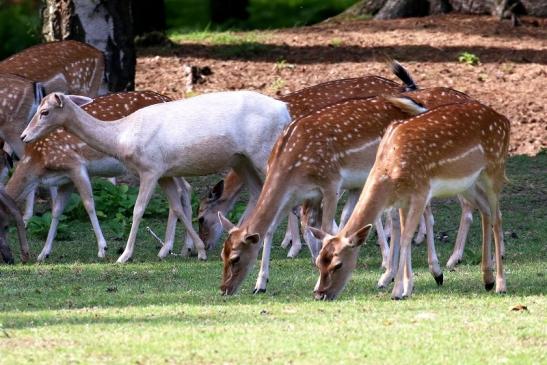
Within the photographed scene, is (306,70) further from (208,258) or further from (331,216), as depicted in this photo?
(331,216)

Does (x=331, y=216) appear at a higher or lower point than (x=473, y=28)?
higher

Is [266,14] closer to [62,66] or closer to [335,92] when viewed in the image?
[62,66]

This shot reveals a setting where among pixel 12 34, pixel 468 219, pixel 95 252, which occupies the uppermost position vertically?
pixel 468 219

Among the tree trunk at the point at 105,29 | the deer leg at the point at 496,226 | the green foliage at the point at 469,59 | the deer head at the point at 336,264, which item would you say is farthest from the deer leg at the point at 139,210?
the green foliage at the point at 469,59

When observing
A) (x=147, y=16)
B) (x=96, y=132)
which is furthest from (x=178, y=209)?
(x=147, y=16)

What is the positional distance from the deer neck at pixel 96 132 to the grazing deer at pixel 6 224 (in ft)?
2.68

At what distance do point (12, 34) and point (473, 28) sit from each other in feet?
25.3

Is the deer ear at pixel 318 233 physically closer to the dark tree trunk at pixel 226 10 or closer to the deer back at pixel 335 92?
the deer back at pixel 335 92

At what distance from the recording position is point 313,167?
1039 centimetres

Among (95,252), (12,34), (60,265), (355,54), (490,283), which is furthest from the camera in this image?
(12,34)

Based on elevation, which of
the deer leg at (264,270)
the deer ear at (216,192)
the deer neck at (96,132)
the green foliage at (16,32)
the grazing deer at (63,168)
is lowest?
the green foliage at (16,32)

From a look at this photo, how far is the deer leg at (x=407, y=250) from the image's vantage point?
9.27 m

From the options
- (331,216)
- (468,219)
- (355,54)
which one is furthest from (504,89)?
(331,216)

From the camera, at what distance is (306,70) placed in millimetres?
18984
